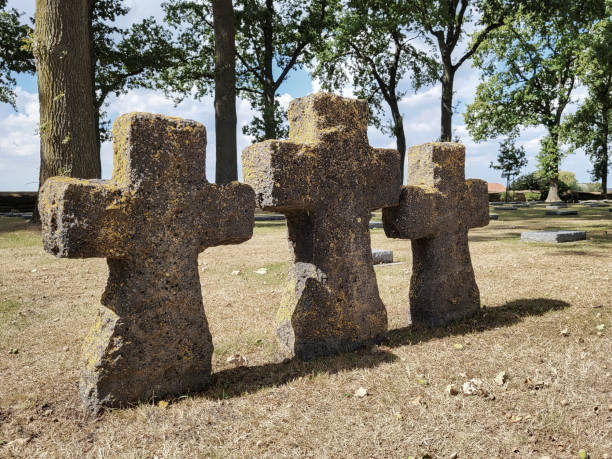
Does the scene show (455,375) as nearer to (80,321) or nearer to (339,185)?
(339,185)

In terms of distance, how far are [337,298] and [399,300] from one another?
7.65 ft

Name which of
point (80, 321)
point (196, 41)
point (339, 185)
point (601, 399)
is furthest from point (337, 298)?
point (196, 41)

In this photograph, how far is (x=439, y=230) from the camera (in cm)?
511

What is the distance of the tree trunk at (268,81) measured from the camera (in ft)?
72.1

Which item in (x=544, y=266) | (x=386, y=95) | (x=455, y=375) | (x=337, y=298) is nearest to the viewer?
(x=455, y=375)

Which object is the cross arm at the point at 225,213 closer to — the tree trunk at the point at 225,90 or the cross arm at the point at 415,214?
the cross arm at the point at 415,214

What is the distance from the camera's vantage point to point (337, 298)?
166 inches

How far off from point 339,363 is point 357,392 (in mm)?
559

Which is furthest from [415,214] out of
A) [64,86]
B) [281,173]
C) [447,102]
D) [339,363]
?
[447,102]

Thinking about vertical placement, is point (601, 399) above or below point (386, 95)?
below

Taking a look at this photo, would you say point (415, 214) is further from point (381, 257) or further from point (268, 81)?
point (268, 81)

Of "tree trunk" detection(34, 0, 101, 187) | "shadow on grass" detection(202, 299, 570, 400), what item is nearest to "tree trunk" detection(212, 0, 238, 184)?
"tree trunk" detection(34, 0, 101, 187)

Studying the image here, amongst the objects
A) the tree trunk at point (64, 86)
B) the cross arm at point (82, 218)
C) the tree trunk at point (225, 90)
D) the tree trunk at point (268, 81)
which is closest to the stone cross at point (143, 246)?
the cross arm at point (82, 218)

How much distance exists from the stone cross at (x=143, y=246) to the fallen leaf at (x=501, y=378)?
7.91ft
